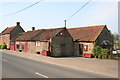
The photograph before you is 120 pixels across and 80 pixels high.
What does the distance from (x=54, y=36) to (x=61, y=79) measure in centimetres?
1944

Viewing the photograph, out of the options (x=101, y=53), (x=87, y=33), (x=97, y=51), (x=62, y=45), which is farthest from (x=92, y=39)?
(x=62, y=45)

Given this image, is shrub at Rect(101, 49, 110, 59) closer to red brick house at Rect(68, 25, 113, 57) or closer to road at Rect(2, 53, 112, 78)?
red brick house at Rect(68, 25, 113, 57)

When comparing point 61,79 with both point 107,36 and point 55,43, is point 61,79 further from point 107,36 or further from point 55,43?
point 107,36

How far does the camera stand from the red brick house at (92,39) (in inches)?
1195

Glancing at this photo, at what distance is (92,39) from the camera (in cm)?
3022

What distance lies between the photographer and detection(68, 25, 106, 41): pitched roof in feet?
102

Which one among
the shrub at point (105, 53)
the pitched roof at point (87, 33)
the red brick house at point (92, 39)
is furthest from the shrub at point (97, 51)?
the pitched roof at point (87, 33)

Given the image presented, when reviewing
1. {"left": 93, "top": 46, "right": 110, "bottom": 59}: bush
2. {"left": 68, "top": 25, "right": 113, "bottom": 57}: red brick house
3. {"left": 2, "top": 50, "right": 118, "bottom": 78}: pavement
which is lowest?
{"left": 2, "top": 50, "right": 118, "bottom": 78}: pavement

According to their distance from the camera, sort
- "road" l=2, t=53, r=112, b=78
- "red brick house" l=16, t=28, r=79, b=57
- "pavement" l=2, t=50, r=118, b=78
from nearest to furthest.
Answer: "road" l=2, t=53, r=112, b=78 < "pavement" l=2, t=50, r=118, b=78 < "red brick house" l=16, t=28, r=79, b=57

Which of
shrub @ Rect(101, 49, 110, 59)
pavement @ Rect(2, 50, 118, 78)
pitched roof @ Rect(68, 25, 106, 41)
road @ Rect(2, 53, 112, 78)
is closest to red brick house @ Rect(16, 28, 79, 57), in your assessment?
pitched roof @ Rect(68, 25, 106, 41)

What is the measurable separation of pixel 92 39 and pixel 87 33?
3.26 m

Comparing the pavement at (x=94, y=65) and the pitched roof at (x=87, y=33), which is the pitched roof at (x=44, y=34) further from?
the pavement at (x=94, y=65)

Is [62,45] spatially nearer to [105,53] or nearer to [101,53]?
[101,53]

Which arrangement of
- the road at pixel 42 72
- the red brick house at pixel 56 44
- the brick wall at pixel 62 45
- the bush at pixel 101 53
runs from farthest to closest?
the brick wall at pixel 62 45 → the red brick house at pixel 56 44 → the bush at pixel 101 53 → the road at pixel 42 72
